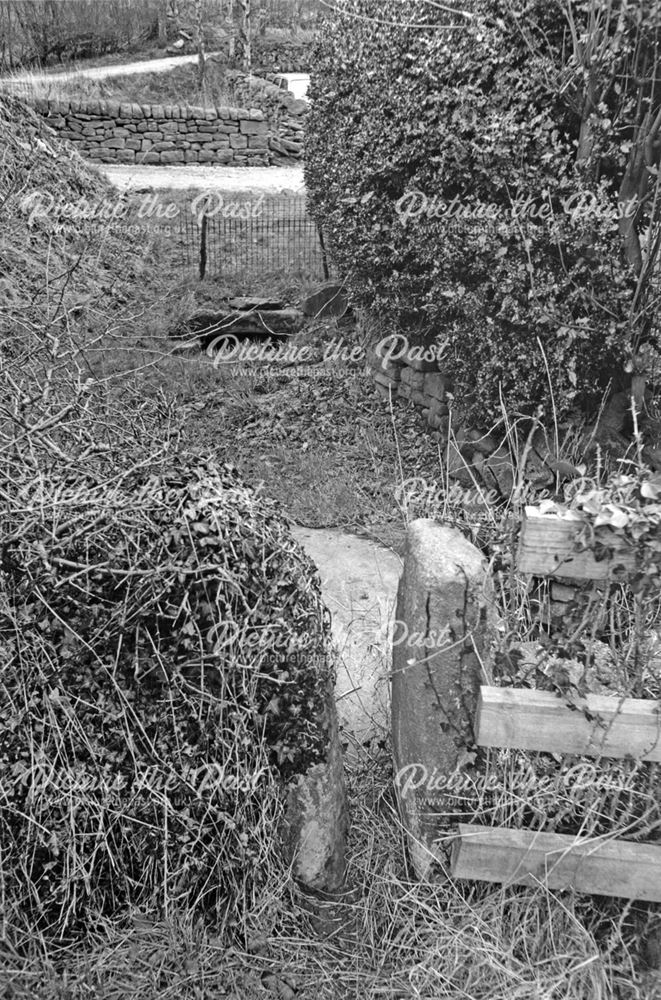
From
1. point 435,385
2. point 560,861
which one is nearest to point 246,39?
point 435,385

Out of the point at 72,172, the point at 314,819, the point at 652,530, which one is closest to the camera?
the point at 652,530

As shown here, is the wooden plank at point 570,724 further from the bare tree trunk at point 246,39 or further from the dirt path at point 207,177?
the bare tree trunk at point 246,39

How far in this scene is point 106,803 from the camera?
246 cm

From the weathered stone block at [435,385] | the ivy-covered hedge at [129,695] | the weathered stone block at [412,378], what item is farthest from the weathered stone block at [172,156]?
the ivy-covered hedge at [129,695]

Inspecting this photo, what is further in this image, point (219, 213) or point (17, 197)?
point (219, 213)

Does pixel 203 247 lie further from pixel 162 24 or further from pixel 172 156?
pixel 162 24

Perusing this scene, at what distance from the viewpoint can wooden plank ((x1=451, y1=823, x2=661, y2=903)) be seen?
8.56ft

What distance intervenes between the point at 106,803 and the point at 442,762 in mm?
1107

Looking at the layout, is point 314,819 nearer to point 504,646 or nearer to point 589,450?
point 504,646

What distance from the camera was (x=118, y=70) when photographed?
19094 mm

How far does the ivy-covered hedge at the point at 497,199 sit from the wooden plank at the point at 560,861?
3209mm

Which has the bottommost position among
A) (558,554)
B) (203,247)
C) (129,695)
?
(203,247)

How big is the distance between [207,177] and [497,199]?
10.1 metres

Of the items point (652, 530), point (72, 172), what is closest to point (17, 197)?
point (72, 172)
